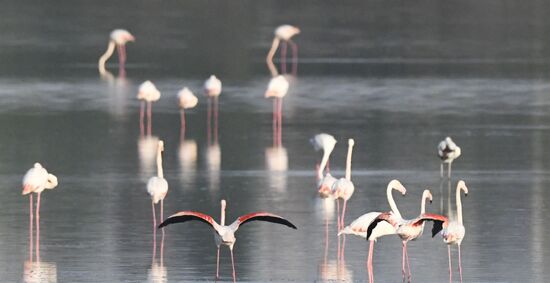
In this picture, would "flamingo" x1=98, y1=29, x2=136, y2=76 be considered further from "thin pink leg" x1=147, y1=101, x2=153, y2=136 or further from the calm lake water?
"thin pink leg" x1=147, y1=101, x2=153, y2=136

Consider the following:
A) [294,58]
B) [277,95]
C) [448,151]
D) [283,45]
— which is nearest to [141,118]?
[277,95]

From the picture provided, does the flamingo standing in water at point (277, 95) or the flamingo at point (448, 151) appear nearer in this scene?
the flamingo at point (448, 151)

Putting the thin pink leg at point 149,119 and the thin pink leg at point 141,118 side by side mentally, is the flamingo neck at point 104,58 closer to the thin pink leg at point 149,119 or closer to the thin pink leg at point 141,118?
the thin pink leg at point 141,118

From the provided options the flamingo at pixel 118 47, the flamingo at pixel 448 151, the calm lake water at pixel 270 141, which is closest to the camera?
the calm lake water at pixel 270 141

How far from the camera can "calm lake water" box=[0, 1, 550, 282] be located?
582 inches

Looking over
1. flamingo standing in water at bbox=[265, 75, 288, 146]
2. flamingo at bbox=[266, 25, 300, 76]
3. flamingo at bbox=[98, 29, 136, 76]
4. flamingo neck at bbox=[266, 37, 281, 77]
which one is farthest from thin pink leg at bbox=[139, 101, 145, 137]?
flamingo at bbox=[266, 25, 300, 76]

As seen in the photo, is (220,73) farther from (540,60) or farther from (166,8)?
(166,8)

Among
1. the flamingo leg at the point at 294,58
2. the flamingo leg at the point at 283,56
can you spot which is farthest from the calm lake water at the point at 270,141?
the flamingo leg at the point at 283,56

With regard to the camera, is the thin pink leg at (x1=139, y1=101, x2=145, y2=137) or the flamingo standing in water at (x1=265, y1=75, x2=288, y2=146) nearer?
the thin pink leg at (x1=139, y1=101, x2=145, y2=137)

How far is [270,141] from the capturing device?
2219 cm

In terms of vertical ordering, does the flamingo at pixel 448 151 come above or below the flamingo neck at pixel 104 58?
below

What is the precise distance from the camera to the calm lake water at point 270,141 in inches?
582

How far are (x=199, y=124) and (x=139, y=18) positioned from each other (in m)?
19.4

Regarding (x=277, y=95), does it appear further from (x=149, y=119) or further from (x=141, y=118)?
(x=141, y=118)
